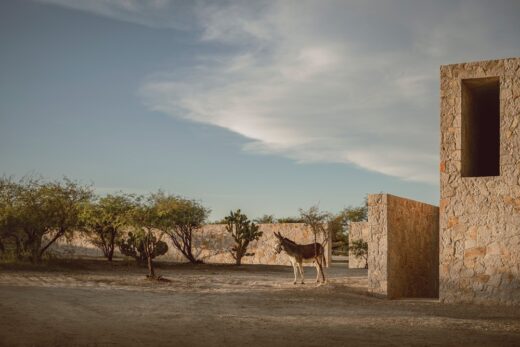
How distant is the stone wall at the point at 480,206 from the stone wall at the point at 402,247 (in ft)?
4.82

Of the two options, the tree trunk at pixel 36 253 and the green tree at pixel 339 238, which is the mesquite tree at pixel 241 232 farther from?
the green tree at pixel 339 238

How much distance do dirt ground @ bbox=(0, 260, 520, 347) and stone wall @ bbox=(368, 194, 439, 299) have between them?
2.77 feet

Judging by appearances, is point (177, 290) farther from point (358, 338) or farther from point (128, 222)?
point (358, 338)

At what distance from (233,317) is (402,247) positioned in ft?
22.9

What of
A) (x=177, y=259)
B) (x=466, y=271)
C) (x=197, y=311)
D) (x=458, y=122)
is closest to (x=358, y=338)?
(x=197, y=311)

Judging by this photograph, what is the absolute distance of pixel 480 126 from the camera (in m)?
17.2

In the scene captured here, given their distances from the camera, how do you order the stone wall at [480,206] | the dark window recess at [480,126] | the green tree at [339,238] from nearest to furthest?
the stone wall at [480,206], the dark window recess at [480,126], the green tree at [339,238]

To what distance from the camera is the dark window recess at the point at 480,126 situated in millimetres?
15266

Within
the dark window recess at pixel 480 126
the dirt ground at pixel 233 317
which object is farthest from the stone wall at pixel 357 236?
the dark window recess at pixel 480 126

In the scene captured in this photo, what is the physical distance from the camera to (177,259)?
36.3m

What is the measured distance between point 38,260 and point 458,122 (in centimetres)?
1834

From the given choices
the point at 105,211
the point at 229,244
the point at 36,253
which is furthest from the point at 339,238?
the point at 36,253

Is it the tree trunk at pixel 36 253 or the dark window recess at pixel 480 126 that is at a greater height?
the dark window recess at pixel 480 126

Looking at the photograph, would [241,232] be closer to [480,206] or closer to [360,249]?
[360,249]
